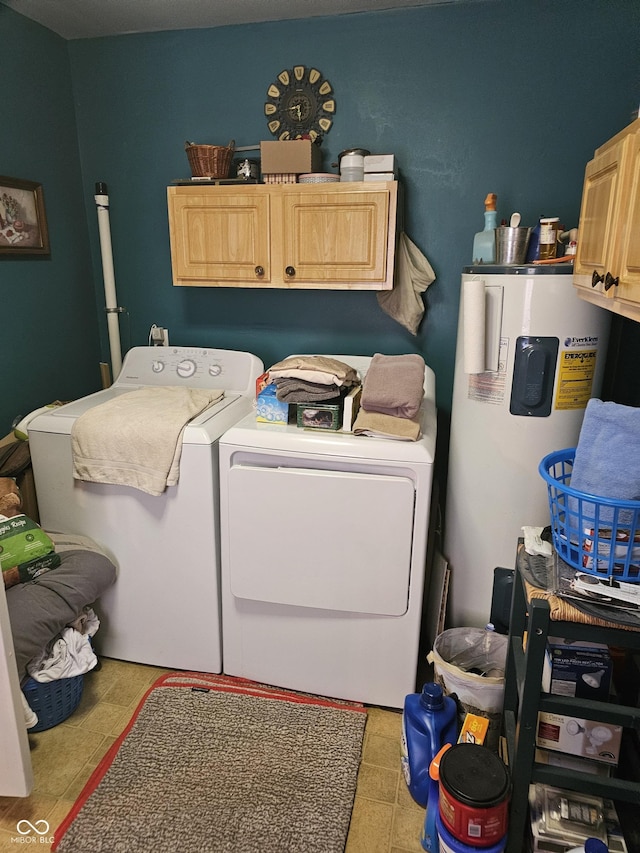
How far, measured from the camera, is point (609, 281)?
4.18 ft

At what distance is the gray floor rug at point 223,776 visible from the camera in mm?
1555

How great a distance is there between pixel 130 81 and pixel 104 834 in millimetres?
2779

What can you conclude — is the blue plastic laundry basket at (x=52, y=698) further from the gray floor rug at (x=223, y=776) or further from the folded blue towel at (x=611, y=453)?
the folded blue towel at (x=611, y=453)

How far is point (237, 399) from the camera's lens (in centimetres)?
229

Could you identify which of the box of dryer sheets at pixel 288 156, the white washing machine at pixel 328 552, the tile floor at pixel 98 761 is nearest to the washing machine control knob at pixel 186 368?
the white washing machine at pixel 328 552

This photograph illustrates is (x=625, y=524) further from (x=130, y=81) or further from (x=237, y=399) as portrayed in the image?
(x=130, y=81)

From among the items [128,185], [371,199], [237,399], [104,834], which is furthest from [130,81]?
[104,834]

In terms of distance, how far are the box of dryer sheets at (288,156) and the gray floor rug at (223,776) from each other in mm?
1921

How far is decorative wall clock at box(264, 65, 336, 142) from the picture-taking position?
7.61ft

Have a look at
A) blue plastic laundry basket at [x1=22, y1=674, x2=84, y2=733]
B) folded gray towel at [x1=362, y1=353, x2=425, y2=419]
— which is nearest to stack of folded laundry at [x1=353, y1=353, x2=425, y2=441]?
folded gray towel at [x1=362, y1=353, x2=425, y2=419]

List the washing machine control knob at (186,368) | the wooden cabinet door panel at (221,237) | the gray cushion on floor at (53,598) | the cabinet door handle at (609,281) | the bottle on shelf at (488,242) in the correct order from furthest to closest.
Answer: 1. the washing machine control knob at (186,368)
2. the wooden cabinet door panel at (221,237)
3. the bottle on shelf at (488,242)
4. the gray cushion on floor at (53,598)
5. the cabinet door handle at (609,281)

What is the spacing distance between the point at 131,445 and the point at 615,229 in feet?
4.97

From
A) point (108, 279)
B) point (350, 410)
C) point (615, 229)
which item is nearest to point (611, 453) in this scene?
point (615, 229)

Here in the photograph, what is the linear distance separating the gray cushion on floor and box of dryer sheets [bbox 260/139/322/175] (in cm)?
157
